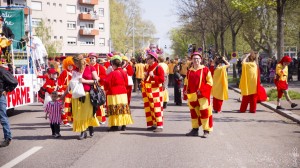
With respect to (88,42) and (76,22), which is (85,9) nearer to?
(76,22)

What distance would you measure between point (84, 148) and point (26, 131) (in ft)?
9.54

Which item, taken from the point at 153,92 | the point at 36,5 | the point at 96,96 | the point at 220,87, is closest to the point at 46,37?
the point at 36,5

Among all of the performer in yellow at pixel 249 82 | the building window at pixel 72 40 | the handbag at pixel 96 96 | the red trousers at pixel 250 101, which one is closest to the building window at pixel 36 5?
the building window at pixel 72 40

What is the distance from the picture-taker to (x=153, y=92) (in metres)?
10.2

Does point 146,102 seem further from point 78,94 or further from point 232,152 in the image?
point 232,152

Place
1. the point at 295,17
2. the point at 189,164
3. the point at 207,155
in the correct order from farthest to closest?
the point at 295,17, the point at 207,155, the point at 189,164

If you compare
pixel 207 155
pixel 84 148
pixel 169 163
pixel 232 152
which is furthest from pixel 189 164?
pixel 84 148

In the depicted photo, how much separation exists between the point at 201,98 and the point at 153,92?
1511mm

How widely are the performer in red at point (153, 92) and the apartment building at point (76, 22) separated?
57.1 metres

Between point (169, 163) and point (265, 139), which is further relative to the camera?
point (265, 139)

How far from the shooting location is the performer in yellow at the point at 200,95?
905 cm

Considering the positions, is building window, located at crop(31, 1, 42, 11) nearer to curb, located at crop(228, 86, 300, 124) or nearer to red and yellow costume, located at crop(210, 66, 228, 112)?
curb, located at crop(228, 86, 300, 124)

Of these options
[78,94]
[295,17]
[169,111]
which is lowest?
[169,111]

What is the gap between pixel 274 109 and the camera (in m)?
14.4
